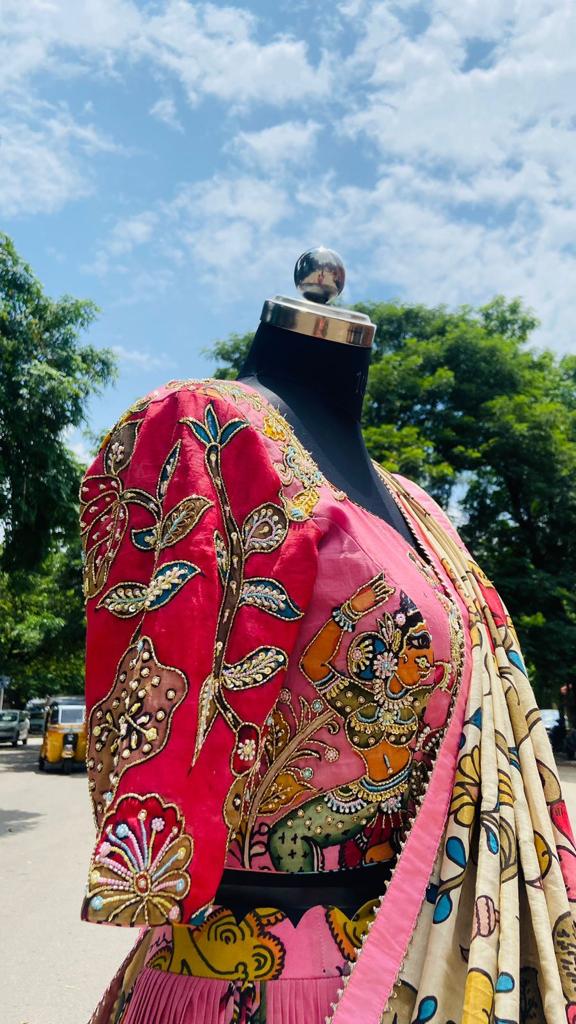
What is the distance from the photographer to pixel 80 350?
27.7ft

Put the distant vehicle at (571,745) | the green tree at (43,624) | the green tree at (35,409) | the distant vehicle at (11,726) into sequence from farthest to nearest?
the distant vehicle at (11,726), the distant vehicle at (571,745), the green tree at (43,624), the green tree at (35,409)

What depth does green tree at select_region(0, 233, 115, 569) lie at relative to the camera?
7410 millimetres

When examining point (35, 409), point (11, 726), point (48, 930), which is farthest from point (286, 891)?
point (11, 726)

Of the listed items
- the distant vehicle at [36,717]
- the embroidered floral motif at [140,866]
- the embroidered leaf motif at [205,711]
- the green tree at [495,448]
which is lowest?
the distant vehicle at [36,717]

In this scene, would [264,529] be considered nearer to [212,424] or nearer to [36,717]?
[212,424]

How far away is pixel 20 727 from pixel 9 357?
807 inches

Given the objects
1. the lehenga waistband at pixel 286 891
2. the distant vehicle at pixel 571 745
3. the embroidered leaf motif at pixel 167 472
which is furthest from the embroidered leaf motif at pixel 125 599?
the distant vehicle at pixel 571 745

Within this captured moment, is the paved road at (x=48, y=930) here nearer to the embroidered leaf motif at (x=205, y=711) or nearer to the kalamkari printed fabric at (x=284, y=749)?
the kalamkari printed fabric at (x=284, y=749)

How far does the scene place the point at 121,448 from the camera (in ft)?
3.55

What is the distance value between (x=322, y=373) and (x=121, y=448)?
1.63 ft

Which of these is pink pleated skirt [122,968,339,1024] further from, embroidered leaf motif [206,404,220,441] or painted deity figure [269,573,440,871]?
embroidered leaf motif [206,404,220,441]

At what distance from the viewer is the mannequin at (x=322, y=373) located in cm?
138

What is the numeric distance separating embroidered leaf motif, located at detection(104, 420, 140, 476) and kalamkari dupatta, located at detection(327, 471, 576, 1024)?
0.61 metres

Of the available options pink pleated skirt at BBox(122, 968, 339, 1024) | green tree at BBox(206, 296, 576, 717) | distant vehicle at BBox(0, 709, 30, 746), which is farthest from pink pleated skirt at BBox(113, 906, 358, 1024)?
distant vehicle at BBox(0, 709, 30, 746)
